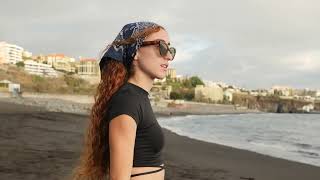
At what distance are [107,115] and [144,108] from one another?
6.5 inches

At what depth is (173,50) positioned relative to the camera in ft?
6.52

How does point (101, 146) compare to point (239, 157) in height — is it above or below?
above

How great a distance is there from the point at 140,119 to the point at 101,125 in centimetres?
23

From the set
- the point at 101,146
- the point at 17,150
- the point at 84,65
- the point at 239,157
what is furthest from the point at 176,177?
the point at 84,65

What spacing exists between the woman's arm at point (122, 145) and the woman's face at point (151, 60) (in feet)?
0.94

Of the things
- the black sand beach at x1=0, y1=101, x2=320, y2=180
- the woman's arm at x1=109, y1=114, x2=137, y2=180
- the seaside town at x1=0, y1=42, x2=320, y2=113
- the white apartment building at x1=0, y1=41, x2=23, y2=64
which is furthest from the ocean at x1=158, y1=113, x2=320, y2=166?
the white apartment building at x1=0, y1=41, x2=23, y2=64

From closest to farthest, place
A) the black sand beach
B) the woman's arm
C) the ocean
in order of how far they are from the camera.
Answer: the woman's arm, the black sand beach, the ocean

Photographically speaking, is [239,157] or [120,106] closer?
[120,106]

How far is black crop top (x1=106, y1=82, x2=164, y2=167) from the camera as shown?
172 cm

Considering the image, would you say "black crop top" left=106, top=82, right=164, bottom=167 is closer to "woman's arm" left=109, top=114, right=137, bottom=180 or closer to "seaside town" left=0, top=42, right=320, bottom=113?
"woman's arm" left=109, top=114, right=137, bottom=180

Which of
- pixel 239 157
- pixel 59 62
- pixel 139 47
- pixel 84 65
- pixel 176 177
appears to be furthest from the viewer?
pixel 59 62

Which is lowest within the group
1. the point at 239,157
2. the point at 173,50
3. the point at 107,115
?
the point at 239,157

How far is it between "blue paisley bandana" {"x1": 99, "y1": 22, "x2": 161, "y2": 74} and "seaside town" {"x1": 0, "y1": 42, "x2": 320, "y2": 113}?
2285 inches

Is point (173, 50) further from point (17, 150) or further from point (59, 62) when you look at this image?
point (59, 62)
